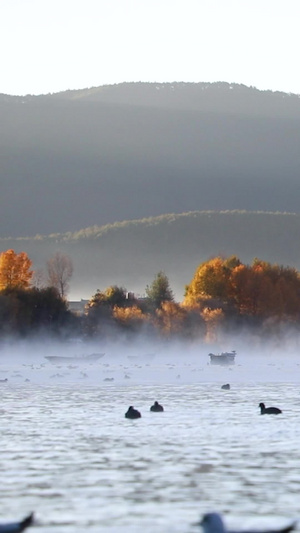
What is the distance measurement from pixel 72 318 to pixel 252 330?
980 inches

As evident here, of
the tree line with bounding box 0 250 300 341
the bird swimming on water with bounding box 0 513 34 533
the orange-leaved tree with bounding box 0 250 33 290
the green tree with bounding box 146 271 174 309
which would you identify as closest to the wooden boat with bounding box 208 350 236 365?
the tree line with bounding box 0 250 300 341

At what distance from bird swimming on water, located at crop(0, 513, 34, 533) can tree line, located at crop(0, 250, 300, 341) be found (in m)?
111

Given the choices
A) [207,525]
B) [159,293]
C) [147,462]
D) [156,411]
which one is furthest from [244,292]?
[207,525]

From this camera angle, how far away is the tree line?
141 m

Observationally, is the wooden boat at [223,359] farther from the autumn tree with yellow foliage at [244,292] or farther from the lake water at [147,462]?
the autumn tree with yellow foliage at [244,292]

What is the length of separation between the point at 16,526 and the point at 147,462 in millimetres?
8299

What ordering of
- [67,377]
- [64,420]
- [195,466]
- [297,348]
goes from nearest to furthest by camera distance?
[195,466], [64,420], [67,377], [297,348]

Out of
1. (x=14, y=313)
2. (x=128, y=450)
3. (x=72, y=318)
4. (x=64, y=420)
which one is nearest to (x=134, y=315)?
(x=72, y=318)

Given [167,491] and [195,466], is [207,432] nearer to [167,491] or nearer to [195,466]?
[195,466]

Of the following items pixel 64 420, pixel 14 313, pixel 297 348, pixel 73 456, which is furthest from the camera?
pixel 297 348

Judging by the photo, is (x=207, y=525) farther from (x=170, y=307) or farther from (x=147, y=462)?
(x=170, y=307)

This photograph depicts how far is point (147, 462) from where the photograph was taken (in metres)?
28.8

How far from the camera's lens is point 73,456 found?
29.9 m

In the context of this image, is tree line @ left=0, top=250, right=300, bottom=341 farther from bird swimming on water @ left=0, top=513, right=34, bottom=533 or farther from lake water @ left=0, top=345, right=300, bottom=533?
bird swimming on water @ left=0, top=513, right=34, bottom=533
